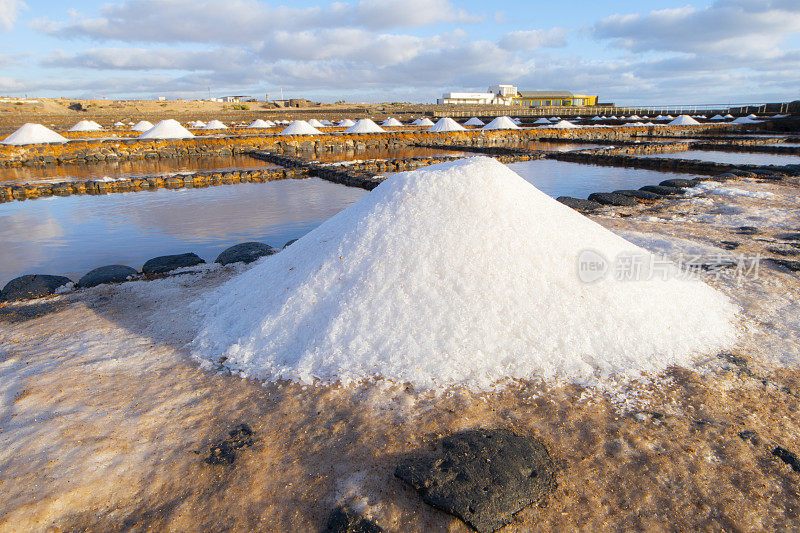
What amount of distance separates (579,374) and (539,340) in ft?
0.85

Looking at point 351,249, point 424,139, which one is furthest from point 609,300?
point 424,139

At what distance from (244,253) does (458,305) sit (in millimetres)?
2810

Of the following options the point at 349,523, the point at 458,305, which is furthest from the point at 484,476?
the point at 458,305

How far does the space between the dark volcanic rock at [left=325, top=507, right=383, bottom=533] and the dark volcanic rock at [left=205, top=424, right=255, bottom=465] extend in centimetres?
54

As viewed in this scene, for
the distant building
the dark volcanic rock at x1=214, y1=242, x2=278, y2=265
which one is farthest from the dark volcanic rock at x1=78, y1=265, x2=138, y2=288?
the distant building

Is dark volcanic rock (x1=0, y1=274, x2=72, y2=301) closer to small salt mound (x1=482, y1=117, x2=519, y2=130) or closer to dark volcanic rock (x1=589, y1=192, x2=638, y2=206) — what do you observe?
dark volcanic rock (x1=589, y1=192, x2=638, y2=206)

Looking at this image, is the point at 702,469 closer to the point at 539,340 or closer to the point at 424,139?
the point at 539,340

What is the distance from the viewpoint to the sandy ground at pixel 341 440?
1.61m

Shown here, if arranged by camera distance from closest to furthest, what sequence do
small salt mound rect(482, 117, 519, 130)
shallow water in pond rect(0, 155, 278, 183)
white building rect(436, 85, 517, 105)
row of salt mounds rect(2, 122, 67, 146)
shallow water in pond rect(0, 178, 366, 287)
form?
shallow water in pond rect(0, 178, 366, 287), shallow water in pond rect(0, 155, 278, 183), row of salt mounds rect(2, 122, 67, 146), small salt mound rect(482, 117, 519, 130), white building rect(436, 85, 517, 105)

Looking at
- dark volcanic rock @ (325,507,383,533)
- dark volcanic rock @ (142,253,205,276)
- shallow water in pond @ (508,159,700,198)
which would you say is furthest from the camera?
shallow water in pond @ (508,159,700,198)

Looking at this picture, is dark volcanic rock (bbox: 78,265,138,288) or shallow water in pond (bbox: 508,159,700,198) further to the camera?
shallow water in pond (bbox: 508,159,700,198)

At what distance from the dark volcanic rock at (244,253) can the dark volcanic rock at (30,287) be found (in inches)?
52.9

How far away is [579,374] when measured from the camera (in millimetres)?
2357

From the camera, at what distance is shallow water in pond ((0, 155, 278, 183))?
11.0 meters
